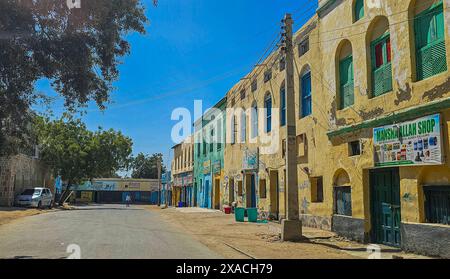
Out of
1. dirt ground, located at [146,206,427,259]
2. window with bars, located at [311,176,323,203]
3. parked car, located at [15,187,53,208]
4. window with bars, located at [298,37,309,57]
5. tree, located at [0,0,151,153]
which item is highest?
window with bars, located at [298,37,309,57]

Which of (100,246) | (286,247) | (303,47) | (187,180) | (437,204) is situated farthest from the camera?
(187,180)

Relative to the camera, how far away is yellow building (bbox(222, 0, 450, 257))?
1074 cm

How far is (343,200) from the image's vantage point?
1506cm

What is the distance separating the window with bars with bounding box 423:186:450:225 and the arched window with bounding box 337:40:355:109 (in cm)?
456

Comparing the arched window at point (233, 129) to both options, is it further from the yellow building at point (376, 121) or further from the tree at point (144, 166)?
the tree at point (144, 166)

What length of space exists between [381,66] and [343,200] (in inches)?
187

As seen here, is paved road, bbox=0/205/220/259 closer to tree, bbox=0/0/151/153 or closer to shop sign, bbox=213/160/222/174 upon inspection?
tree, bbox=0/0/151/153

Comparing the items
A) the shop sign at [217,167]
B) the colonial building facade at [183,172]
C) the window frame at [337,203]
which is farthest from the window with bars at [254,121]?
the colonial building facade at [183,172]

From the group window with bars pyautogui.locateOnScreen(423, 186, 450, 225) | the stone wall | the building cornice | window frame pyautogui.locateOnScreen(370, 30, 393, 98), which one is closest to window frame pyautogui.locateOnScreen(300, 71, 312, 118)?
the building cornice

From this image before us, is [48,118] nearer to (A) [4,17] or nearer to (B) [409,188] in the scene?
(A) [4,17]

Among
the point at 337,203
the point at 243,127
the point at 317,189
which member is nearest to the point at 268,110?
the point at 243,127

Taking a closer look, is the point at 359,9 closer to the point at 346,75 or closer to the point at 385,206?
the point at 346,75

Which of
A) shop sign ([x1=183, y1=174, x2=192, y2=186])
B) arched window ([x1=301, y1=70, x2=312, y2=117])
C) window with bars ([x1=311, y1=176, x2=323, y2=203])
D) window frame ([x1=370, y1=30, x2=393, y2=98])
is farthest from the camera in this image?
shop sign ([x1=183, y1=174, x2=192, y2=186])

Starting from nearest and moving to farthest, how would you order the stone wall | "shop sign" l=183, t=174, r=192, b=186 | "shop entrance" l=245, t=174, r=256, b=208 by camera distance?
the stone wall → "shop entrance" l=245, t=174, r=256, b=208 → "shop sign" l=183, t=174, r=192, b=186
